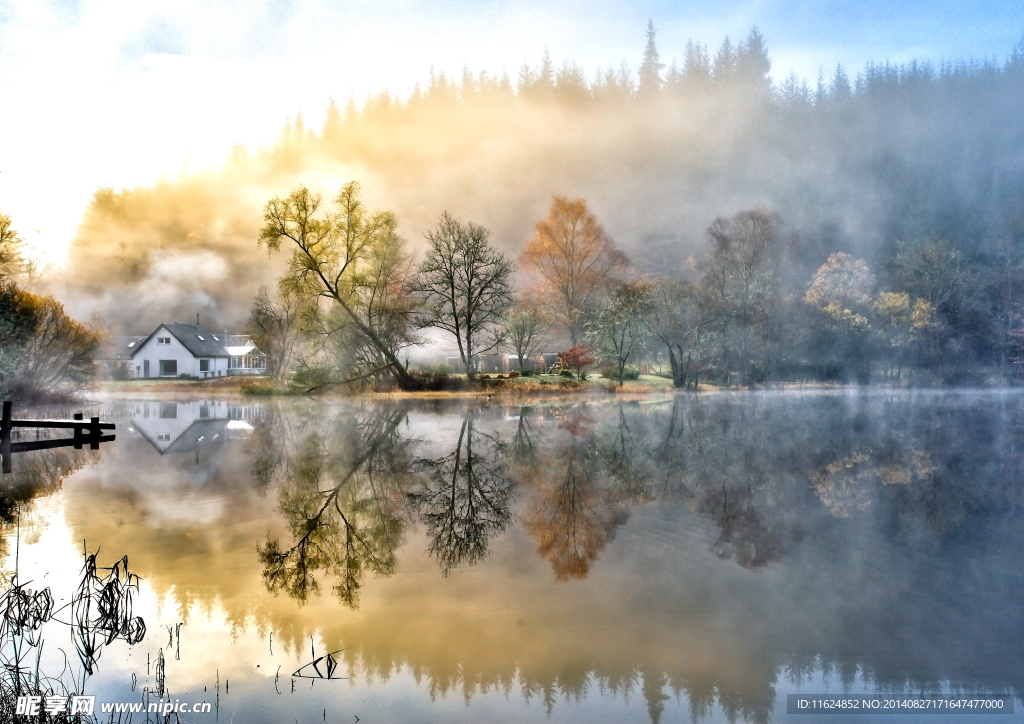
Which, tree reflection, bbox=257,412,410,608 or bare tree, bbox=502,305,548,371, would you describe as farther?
bare tree, bbox=502,305,548,371

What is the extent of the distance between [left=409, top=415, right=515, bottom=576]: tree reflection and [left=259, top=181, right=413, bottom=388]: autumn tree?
58.7ft

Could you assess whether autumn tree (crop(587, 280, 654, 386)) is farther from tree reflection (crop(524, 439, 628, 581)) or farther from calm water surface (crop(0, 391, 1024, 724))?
tree reflection (crop(524, 439, 628, 581))

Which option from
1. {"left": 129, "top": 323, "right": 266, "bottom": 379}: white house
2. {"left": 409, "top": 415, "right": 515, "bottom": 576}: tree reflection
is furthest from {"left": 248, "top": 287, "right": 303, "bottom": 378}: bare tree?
{"left": 409, "top": 415, "right": 515, "bottom": 576}: tree reflection

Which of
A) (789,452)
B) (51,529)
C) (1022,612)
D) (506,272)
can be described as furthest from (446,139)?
(1022,612)

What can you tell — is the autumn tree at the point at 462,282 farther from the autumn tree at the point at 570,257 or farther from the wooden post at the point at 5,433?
the wooden post at the point at 5,433

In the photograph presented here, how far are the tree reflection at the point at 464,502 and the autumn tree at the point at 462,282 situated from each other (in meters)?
18.8

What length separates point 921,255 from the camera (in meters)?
42.3

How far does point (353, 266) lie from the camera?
32.9 m

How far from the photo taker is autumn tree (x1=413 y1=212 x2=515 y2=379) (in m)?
33.1

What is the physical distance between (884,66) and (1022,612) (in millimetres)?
78563

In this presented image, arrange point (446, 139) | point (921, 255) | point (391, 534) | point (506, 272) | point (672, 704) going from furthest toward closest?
point (446, 139)
point (921, 255)
point (506, 272)
point (391, 534)
point (672, 704)

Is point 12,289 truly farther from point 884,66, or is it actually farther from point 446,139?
point 884,66

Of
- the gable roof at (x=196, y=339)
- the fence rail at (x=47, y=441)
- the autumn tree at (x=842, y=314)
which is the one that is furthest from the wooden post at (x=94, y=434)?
the autumn tree at (x=842, y=314)

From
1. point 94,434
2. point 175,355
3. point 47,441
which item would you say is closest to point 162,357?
point 175,355
